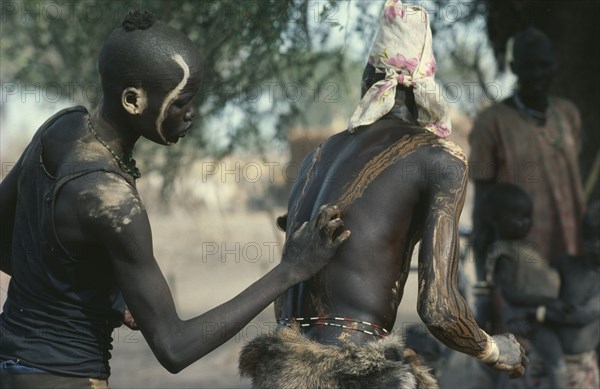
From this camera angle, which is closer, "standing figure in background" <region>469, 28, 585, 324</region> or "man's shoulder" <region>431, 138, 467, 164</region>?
"man's shoulder" <region>431, 138, 467, 164</region>

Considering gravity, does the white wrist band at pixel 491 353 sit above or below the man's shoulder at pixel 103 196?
below

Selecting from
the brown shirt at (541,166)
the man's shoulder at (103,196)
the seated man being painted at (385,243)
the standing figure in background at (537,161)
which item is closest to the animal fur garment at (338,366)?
the seated man being painted at (385,243)

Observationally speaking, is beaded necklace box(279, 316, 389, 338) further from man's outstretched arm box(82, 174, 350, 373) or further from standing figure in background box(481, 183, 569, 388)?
standing figure in background box(481, 183, 569, 388)

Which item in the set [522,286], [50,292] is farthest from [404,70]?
[522,286]

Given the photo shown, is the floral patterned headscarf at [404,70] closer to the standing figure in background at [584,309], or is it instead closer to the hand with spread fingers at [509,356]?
the hand with spread fingers at [509,356]

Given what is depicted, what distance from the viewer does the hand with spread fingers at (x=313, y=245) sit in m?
2.94

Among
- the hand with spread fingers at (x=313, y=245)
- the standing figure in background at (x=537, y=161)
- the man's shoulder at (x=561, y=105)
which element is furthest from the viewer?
the man's shoulder at (x=561, y=105)

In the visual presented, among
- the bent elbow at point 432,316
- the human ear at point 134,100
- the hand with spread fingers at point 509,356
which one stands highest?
the human ear at point 134,100

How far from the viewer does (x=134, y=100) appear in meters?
2.78

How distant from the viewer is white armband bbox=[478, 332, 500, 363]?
316cm

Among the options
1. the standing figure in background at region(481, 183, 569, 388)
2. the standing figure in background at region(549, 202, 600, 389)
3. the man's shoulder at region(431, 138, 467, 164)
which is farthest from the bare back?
the standing figure in background at region(549, 202, 600, 389)

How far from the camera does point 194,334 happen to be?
107 inches

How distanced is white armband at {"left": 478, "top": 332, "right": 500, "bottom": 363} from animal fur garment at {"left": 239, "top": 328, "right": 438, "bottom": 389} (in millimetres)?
206

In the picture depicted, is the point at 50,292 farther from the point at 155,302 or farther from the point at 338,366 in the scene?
the point at 338,366
